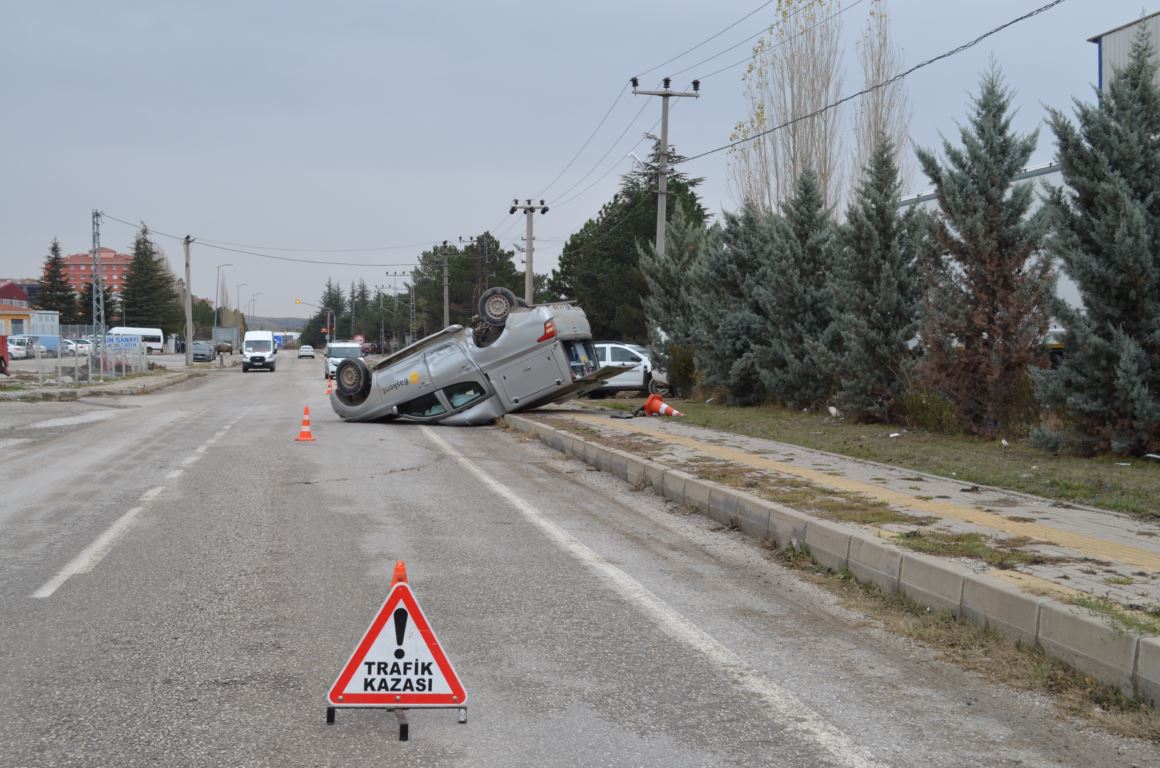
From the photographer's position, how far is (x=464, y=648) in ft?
17.7

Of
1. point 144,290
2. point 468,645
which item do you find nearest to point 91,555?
point 468,645

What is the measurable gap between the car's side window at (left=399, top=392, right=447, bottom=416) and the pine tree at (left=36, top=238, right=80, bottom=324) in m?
101

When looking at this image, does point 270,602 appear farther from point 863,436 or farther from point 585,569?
point 863,436

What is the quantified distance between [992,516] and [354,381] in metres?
14.9

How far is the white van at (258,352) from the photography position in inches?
2379

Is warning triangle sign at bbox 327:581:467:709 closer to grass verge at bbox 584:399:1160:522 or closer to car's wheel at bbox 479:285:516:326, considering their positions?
grass verge at bbox 584:399:1160:522

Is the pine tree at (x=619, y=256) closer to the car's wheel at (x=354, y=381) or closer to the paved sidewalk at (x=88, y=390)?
the paved sidewalk at (x=88, y=390)

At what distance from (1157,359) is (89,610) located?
37.9 ft

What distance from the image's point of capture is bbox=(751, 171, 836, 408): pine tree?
21.2 m

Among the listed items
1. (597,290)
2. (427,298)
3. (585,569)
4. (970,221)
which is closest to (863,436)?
(970,221)

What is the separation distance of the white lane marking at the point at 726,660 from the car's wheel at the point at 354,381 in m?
12.4

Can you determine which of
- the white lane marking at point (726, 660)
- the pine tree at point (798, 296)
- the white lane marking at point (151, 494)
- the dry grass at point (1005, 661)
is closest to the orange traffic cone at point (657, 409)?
the pine tree at point (798, 296)

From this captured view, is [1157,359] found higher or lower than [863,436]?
higher

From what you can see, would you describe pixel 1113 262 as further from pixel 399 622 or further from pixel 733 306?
pixel 733 306
